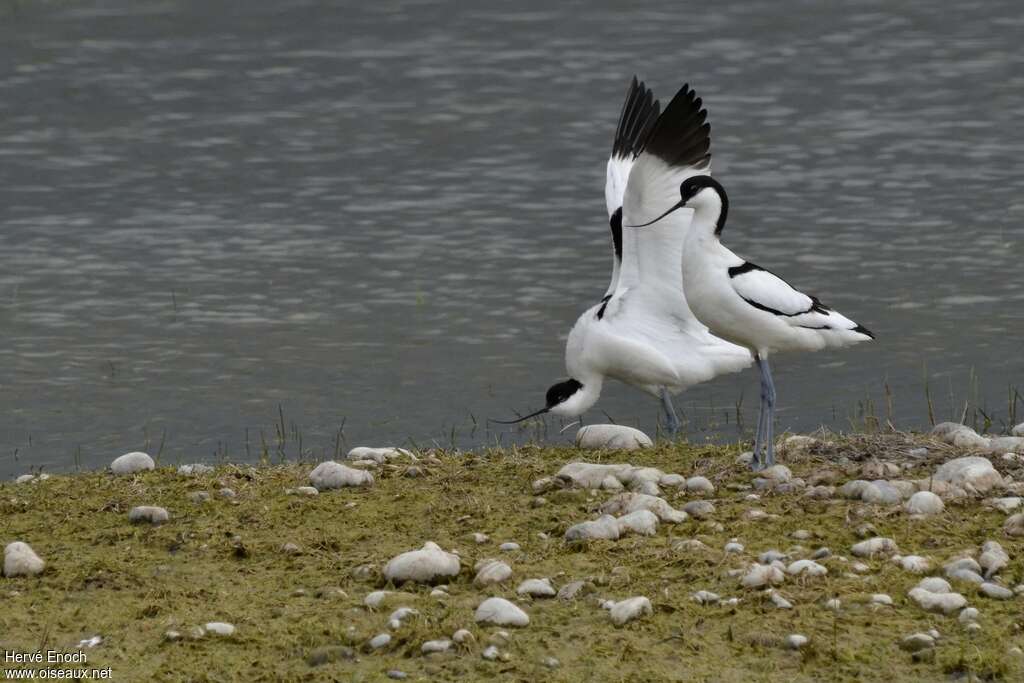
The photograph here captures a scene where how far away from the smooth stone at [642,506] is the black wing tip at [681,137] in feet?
9.58

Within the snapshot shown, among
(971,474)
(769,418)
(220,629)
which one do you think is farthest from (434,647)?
(769,418)

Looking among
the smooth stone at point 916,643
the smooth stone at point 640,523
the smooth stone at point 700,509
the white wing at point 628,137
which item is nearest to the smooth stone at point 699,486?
the smooth stone at point 700,509

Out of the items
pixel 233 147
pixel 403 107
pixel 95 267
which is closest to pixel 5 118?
pixel 233 147

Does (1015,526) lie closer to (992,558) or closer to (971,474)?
(992,558)

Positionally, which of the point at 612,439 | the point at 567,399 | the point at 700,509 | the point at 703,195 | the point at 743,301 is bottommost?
the point at 567,399

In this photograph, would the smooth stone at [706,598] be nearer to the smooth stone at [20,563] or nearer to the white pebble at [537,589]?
the white pebble at [537,589]

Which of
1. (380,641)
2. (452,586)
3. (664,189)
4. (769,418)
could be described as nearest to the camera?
(380,641)

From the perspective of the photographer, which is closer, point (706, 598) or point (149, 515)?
point (706, 598)

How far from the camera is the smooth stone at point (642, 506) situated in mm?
6438

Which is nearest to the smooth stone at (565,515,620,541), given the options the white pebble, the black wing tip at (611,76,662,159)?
the white pebble

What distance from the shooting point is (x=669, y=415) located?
1034 centimetres

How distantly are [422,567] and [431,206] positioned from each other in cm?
1002

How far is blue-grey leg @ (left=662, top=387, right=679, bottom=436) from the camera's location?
1025 centimetres

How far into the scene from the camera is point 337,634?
5.41m
